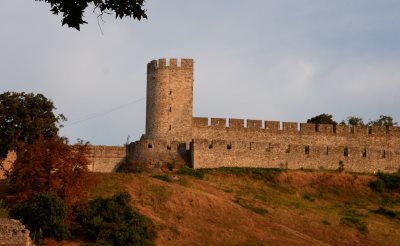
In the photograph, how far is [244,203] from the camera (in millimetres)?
35656

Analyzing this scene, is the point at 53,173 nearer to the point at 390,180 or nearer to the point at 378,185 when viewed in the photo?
the point at 378,185

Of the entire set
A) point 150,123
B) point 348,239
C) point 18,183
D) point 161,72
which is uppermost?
point 161,72

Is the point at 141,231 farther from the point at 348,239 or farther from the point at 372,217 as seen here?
the point at 372,217

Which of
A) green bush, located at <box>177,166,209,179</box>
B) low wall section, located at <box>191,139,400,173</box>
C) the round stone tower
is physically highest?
the round stone tower

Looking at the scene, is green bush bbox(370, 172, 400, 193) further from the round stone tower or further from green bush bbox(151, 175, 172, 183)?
green bush bbox(151, 175, 172, 183)

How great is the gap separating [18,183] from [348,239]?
13.9 meters

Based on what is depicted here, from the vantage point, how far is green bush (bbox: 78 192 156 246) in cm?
2881

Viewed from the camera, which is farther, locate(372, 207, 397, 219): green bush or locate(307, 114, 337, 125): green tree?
locate(307, 114, 337, 125): green tree

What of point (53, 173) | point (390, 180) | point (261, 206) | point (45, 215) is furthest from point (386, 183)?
point (45, 215)

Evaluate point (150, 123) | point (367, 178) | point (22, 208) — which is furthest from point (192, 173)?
point (22, 208)

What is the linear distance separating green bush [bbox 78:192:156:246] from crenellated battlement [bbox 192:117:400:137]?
13.8 metres

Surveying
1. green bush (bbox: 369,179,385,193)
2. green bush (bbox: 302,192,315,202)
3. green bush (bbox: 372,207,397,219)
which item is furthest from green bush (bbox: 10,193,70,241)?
green bush (bbox: 369,179,385,193)

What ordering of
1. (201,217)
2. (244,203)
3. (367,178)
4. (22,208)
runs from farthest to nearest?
(367,178) → (244,203) → (201,217) → (22,208)

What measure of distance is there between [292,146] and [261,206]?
869 cm
